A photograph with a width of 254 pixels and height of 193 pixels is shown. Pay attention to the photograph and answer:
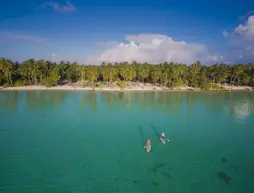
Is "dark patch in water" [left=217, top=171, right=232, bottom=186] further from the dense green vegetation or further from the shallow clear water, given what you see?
the dense green vegetation

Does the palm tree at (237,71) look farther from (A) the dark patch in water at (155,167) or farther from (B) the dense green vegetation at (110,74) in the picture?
(A) the dark patch in water at (155,167)

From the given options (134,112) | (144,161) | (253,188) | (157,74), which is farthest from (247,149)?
(157,74)

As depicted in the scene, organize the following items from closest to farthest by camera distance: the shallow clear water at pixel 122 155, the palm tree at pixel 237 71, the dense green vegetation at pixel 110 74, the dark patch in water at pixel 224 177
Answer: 1. the shallow clear water at pixel 122 155
2. the dark patch in water at pixel 224 177
3. the dense green vegetation at pixel 110 74
4. the palm tree at pixel 237 71

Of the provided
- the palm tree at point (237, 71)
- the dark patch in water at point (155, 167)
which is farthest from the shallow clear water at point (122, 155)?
the palm tree at point (237, 71)

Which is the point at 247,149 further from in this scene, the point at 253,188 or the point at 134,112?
the point at 134,112

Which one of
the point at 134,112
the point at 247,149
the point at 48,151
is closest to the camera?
the point at 48,151

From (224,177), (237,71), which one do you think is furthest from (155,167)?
(237,71)
